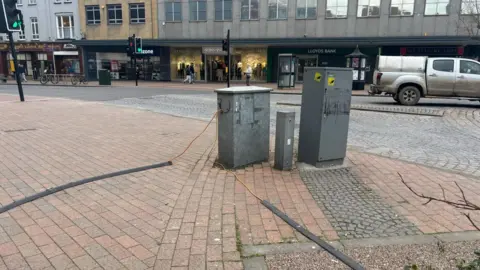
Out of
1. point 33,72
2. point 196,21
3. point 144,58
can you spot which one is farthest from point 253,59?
point 33,72

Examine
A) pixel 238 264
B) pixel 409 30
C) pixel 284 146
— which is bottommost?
pixel 238 264

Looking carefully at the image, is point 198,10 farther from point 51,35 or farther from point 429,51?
point 429,51

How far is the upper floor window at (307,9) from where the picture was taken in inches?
1193

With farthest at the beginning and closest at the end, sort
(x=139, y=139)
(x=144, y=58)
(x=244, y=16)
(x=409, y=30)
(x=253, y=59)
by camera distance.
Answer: (x=144, y=58), (x=253, y=59), (x=244, y=16), (x=409, y=30), (x=139, y=139)

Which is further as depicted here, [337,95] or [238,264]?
[337,95]

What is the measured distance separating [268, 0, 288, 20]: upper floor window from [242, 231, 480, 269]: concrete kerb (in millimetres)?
29991

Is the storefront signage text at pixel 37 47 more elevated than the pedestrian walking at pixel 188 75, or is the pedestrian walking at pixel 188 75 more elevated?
the storefront signage text at pixel 37 47

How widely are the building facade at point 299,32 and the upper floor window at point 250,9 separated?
0.28ft

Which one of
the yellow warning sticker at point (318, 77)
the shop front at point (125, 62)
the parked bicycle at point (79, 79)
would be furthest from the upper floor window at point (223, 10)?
the yellow warning sticker at point (318, 77)

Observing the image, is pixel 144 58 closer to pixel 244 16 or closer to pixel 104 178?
pixel 244 16

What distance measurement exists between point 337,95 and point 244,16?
28.8 metres

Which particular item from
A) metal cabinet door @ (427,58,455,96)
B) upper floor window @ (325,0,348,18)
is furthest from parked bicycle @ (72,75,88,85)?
metal cabinet door @ (427,58,455,96)

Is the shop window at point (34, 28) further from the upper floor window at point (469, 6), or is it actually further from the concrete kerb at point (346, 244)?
the concrete kerb at point (346, 244)

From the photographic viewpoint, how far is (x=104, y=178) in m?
4.86
